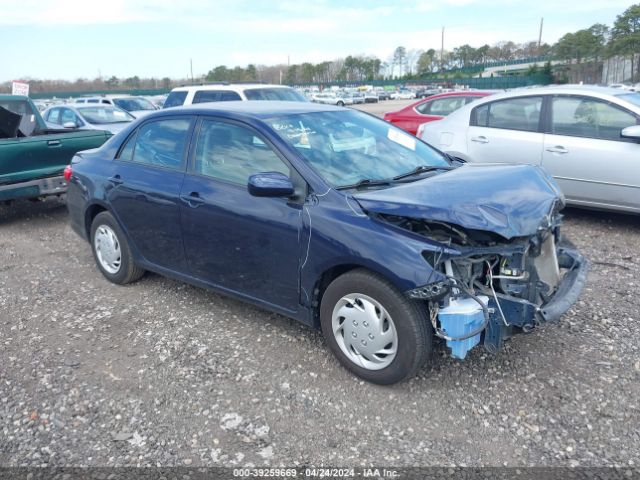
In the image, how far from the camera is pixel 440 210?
293 cm

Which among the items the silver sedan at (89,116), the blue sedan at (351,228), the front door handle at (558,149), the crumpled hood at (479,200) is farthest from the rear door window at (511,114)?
the silver sedan at (89,116)

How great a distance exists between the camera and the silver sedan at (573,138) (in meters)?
5.70

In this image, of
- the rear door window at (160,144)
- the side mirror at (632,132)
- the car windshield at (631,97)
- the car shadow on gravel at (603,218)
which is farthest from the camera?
the car shadow on gravel at (603,218)

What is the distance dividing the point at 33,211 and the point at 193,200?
220 inches

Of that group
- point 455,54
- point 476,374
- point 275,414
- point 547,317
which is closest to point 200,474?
point 275,414

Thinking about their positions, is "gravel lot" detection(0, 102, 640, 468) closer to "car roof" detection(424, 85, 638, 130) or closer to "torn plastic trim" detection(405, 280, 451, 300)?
"torn plastic trim" detection(405, 280, 451, 300)

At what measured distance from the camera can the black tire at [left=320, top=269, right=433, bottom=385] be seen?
297 centimetres

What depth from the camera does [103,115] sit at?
513 inches

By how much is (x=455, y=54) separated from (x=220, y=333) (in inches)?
5081

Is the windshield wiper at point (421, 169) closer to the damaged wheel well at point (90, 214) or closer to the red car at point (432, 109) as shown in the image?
the damaged wheel well at point (90, 214)

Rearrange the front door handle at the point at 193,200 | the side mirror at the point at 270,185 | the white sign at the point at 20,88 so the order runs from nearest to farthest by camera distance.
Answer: the side mirror at the point at 270,185 < the front door handle at the point at 193,200 < the white sign at the point at 20,88

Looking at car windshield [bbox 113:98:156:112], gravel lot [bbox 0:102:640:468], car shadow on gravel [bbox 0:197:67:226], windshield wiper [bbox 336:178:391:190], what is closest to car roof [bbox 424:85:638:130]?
gravel lot [bbox 0:102:640:468]

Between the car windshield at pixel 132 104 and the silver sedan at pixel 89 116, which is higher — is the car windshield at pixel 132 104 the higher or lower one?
the higher one

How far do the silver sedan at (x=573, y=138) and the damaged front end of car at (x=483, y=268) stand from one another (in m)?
3.00
